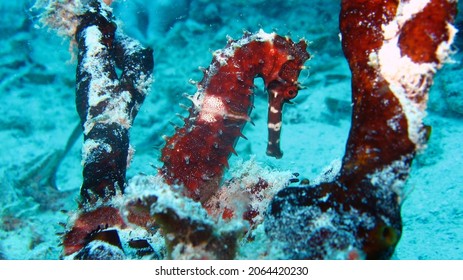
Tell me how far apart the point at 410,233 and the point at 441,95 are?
132 inches

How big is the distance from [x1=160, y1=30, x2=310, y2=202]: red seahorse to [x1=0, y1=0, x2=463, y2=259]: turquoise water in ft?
6.07

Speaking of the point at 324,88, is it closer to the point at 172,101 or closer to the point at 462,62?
the point at 462,62

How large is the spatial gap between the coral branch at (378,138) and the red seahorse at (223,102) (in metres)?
1.02

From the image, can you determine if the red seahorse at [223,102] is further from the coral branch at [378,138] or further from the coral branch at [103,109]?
the coral branch at [378,138]

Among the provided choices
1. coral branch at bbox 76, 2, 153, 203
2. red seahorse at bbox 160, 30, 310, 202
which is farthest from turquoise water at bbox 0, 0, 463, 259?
red seahorse at bbox 160, 30, 310, 202

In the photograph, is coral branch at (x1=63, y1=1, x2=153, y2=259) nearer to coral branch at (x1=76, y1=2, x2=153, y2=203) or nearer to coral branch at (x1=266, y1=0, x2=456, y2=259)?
coral branch at (x1=76, y1=2, x2=153, y2=203)

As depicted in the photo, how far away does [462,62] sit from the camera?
4.93 meters

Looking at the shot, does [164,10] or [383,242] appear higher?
[164,10]

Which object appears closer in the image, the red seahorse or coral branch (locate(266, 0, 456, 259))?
coral branch (locate(266, 0, 456, 259))

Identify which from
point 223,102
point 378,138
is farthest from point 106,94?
point 378,138

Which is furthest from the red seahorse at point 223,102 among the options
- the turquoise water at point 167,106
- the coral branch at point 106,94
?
the turquoise water at point 167,106

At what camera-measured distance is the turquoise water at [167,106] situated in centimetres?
433

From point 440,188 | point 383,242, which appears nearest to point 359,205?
point 383,242

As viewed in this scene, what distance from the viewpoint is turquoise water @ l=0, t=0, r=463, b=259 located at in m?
4.33
